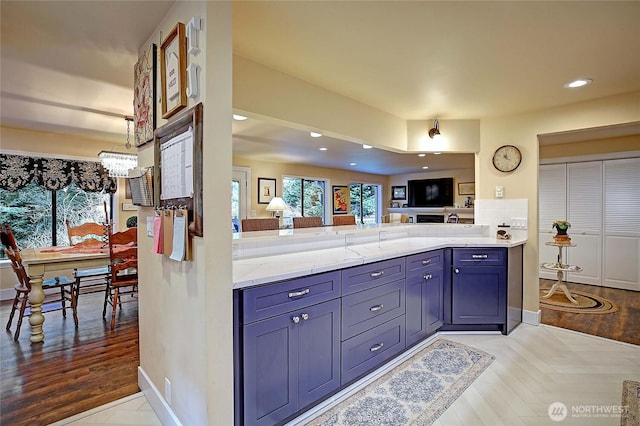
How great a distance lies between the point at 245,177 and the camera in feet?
20.8

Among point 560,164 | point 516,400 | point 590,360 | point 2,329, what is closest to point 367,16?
point 516,400

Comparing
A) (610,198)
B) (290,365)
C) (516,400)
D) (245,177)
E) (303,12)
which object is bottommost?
(516,400)

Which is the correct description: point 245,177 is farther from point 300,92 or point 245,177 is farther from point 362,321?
point 362,321

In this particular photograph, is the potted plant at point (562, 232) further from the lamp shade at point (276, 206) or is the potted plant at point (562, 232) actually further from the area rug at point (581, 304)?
the lamp shade at point (276, 206)

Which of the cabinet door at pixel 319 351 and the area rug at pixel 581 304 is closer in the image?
the cabinet door at pixel 319 351

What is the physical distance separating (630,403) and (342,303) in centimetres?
190

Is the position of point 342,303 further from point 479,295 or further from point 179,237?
point 479,295

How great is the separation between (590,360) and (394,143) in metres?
2.56

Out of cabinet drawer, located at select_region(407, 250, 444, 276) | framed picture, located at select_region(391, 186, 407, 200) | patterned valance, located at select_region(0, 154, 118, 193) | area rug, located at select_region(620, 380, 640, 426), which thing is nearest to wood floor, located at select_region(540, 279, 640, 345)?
area rug, located at select_region(620, 380, 640, 426)

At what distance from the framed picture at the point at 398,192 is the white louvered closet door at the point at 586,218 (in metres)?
4.60

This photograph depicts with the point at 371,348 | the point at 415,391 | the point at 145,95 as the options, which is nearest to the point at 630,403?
the point at 415,391

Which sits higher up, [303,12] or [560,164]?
[303,12]

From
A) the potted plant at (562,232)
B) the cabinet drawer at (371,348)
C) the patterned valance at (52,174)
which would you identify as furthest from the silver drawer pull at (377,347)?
the patterned valance at (52,174)

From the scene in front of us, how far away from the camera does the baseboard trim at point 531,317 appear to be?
132 inches
